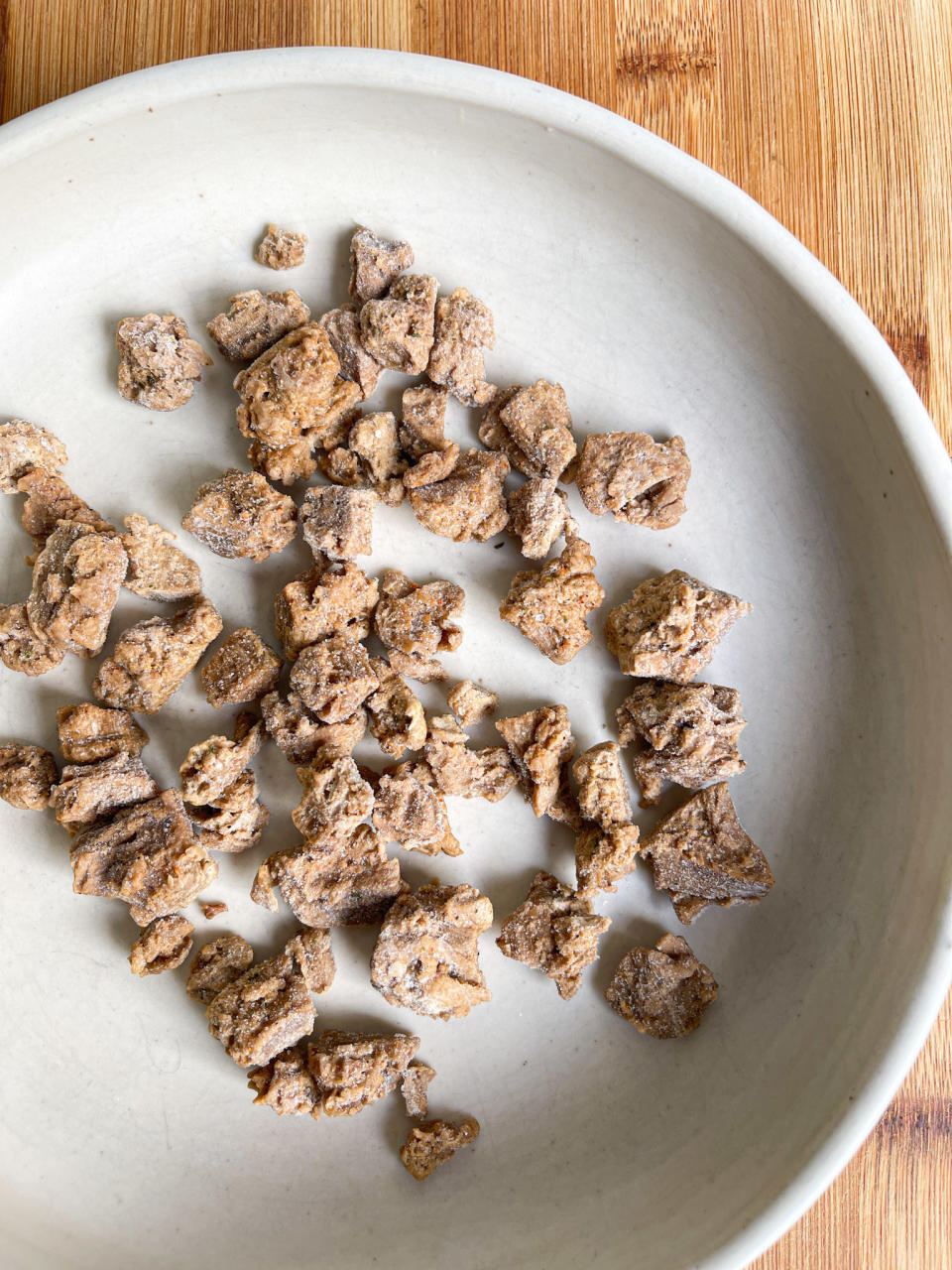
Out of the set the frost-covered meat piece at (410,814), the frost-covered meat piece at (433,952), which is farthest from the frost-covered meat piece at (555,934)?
the frost-covered meat piece at (410,814)

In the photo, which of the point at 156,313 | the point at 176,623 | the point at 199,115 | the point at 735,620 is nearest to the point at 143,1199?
the point at 176,623

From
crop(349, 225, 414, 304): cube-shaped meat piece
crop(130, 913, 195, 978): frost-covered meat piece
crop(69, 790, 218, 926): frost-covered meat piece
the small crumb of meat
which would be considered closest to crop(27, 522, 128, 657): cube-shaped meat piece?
crop(69, 790, 218, 926): frost-covered meat piece

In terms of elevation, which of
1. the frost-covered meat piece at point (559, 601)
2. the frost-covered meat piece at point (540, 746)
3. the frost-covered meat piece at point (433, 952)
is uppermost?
the frost-covered meat piece at point (559, 601)

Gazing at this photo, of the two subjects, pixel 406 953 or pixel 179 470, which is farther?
pixel 179 470

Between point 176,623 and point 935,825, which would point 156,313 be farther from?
point 935,825

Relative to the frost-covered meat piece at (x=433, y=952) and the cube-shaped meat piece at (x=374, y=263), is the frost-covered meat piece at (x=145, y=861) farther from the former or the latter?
the cube-shaped meat piece at (x=374, y=263)

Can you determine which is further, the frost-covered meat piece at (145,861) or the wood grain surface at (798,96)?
the wood grain surface at (798,96)

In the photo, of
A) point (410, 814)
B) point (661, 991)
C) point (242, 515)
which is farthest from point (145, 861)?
point (661, 991)
